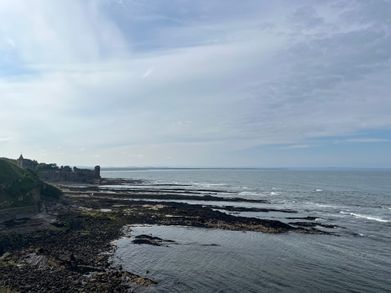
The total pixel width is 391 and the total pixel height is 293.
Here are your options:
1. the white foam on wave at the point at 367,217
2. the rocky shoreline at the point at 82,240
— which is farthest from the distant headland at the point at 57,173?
the white foam on wave at the point at 367,217

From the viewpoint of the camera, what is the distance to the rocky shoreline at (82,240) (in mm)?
33000

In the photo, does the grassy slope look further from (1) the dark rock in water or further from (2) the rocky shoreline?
(1) the dark rock in water

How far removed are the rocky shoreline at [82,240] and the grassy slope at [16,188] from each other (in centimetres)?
409

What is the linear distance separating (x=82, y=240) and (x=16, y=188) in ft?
77.6

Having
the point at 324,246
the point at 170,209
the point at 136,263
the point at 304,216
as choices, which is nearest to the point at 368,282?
the point at 324,246

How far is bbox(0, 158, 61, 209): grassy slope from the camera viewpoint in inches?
2400

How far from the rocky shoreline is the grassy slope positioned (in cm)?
409

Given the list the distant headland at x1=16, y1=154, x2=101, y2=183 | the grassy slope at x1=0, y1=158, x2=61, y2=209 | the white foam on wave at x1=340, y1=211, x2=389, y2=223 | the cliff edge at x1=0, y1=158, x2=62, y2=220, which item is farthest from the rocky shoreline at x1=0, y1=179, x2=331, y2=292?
the distant headland at x1=16, y1=154, x2=101, y2=183

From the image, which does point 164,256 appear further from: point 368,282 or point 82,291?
point 368,282

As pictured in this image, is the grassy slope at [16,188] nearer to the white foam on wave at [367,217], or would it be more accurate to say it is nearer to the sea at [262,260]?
the sea at [262,260]

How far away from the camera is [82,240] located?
157ft

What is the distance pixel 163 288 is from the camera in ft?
109

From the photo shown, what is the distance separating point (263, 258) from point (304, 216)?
36.2 metres

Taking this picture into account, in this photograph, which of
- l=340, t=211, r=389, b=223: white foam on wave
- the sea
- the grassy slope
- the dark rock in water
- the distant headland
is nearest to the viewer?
the sea
